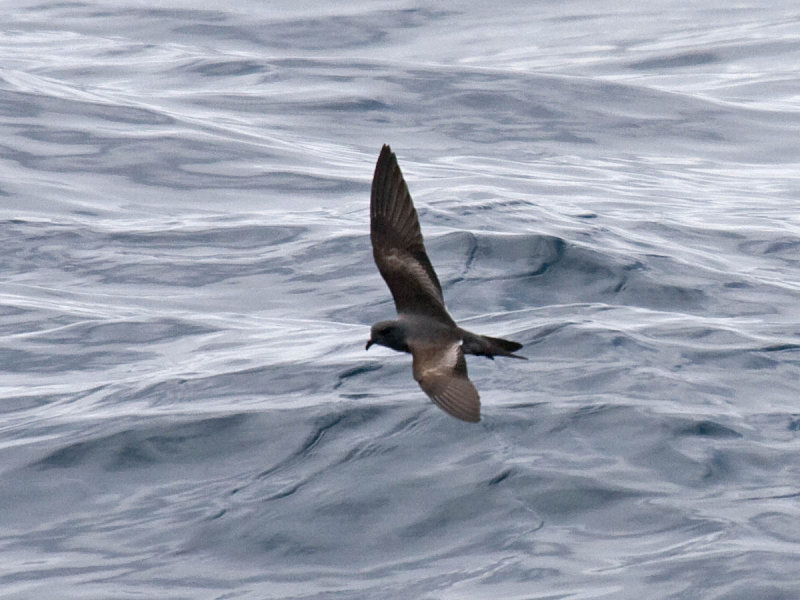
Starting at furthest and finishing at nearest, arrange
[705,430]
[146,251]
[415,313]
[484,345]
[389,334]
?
1. [146,251]
2. [705,430]
3. [415,313]
4. [389,334]
5. [484,345]

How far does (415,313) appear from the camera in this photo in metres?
6.41

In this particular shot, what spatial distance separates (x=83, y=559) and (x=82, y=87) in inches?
521

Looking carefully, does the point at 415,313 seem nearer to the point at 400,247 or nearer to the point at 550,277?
the point at 400,247

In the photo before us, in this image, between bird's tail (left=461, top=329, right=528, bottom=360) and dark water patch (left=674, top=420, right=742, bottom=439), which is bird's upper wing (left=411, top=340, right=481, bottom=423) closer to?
bird's tail (left=461, top=329, right=528, bottom=360)

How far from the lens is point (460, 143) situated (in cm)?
1645

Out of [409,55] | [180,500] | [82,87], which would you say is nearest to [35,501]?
[180,500]

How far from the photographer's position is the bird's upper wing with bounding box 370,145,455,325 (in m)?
6.46

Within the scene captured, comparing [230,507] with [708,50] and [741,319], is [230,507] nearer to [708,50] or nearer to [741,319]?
[741,319]

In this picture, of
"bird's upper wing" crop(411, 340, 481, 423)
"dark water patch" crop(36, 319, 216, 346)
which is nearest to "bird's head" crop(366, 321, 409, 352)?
"bird's upper wing" crop(411, 340, 481, 423)

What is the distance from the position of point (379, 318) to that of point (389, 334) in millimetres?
3716

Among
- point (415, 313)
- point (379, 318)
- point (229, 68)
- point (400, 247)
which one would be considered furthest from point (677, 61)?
point (415, 313)

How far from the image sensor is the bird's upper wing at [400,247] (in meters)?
6.46

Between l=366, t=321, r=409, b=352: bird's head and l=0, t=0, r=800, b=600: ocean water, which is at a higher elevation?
l=366, t=321, r=409, b=352: bird's head

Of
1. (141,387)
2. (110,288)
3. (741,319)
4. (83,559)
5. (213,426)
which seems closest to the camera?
(83,559)
